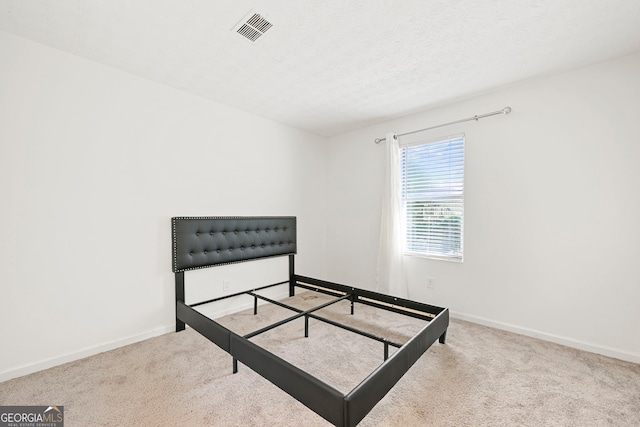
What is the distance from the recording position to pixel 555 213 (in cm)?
231

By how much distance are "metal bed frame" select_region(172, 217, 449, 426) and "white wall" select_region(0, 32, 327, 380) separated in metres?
0.21

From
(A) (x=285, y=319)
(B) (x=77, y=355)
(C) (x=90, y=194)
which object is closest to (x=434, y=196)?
(A) (x=285, y=319)

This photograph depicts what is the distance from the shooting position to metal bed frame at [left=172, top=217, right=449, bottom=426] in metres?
1.23

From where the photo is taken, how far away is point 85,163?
2.07m

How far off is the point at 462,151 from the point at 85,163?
355cm

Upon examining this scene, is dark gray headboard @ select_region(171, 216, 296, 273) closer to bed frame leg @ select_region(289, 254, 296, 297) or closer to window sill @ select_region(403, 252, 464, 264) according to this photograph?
bed frame leg @ select_region(289, 254, 296, 297)

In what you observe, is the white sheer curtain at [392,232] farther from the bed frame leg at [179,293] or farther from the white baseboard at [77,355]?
the white baseboard at [77,355]

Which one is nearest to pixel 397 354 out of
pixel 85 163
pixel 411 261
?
pixel 411 261

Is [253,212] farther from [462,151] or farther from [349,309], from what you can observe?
[462,151]

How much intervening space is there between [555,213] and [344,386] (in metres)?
2.33

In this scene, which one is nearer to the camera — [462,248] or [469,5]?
[469,5]

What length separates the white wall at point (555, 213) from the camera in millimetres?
2039

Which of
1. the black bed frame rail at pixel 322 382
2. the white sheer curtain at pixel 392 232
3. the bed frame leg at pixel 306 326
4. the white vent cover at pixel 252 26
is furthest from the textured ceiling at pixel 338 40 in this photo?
the bed frame leg at pixel 306 326

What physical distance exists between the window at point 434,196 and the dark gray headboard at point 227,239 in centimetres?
159
